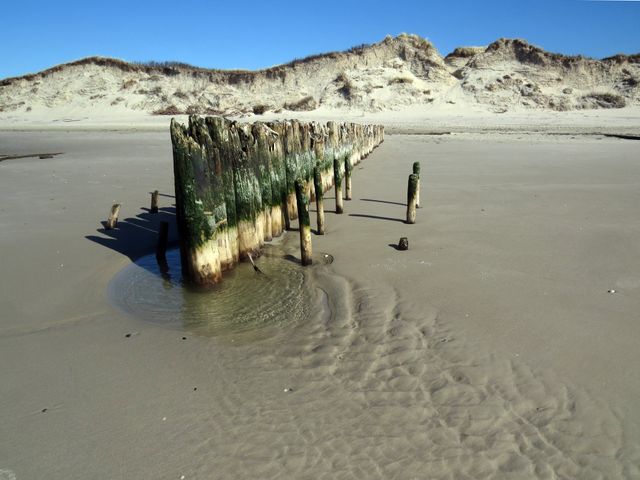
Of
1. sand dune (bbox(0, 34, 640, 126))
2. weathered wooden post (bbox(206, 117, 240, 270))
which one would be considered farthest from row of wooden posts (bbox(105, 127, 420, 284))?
sand dune (bbox(0, 34, 640, 126))

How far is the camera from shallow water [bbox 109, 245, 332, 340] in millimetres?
3777

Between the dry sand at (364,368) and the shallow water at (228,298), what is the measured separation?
0.14m

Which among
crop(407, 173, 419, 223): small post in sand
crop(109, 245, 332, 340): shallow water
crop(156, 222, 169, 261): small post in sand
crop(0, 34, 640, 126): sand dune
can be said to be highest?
crop(0, 34, 640, 126): sand dune

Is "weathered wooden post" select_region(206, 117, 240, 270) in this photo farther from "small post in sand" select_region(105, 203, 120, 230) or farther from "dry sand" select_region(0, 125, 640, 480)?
"small post in sand" select_region(105, 203, 120, 230)

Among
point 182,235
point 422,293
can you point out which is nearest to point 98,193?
point 182,235

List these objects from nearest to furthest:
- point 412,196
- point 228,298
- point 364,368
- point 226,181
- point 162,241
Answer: point 364,368 → point 228,298 → point 226,181 → point 162,241 → point 412,196

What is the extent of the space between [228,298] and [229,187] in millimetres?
1243

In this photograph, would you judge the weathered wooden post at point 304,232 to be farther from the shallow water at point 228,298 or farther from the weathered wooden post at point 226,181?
the weathered wooden post at point 226,181

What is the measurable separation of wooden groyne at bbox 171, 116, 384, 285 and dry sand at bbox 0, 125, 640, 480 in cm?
73

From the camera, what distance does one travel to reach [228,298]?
14.1 feet

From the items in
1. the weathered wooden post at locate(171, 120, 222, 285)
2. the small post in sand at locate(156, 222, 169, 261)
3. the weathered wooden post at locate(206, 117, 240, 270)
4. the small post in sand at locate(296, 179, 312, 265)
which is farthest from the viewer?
the small post in sand at locate(156, 222, 169, 261)

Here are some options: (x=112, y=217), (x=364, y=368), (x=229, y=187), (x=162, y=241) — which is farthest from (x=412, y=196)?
(x=112, y=217)

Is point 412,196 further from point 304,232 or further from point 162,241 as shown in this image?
point 162,241

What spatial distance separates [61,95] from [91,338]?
46.4 meters
